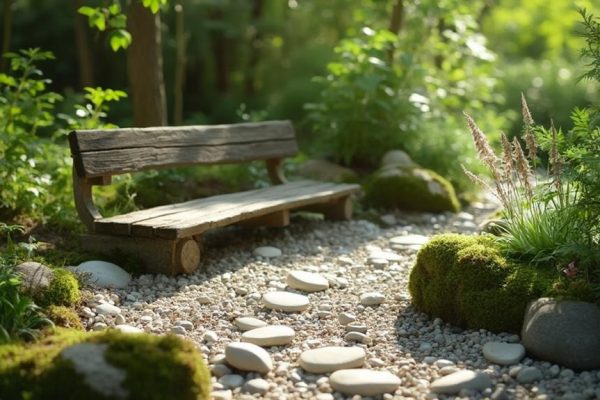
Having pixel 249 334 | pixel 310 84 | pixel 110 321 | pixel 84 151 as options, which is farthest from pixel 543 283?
pixel 310 84

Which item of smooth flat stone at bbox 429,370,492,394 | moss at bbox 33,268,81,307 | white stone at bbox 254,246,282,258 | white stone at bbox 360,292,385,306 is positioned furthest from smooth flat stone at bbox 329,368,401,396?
white stone at bbox 254,246,282,258

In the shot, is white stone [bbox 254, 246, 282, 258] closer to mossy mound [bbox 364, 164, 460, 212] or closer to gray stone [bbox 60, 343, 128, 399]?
mossy mound [bbox 364, 164, 460, 212]

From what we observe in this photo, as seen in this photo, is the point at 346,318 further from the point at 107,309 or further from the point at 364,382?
the point at 107,309

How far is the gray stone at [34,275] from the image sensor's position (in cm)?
411

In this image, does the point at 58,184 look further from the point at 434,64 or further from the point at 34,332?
the point at 434,64

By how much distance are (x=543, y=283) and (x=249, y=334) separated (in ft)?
5.48

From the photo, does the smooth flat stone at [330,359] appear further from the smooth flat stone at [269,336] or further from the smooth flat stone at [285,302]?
the smooth flat stone at [285,302]

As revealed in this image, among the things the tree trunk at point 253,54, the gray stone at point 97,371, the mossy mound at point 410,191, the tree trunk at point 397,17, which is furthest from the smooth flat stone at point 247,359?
the tree trunk at point 253,54

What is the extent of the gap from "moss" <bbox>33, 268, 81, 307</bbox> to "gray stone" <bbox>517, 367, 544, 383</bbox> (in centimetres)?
251

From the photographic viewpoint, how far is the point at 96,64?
600 inches

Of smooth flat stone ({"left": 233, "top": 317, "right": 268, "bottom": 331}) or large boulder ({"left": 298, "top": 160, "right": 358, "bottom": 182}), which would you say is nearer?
smooth flat stone ({"left": 233, "top": 317, "right": 268, "bottom": 331})

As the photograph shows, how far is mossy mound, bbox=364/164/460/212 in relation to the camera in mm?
7848

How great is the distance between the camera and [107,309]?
4375mm

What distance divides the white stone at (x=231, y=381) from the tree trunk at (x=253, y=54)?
468 inches
